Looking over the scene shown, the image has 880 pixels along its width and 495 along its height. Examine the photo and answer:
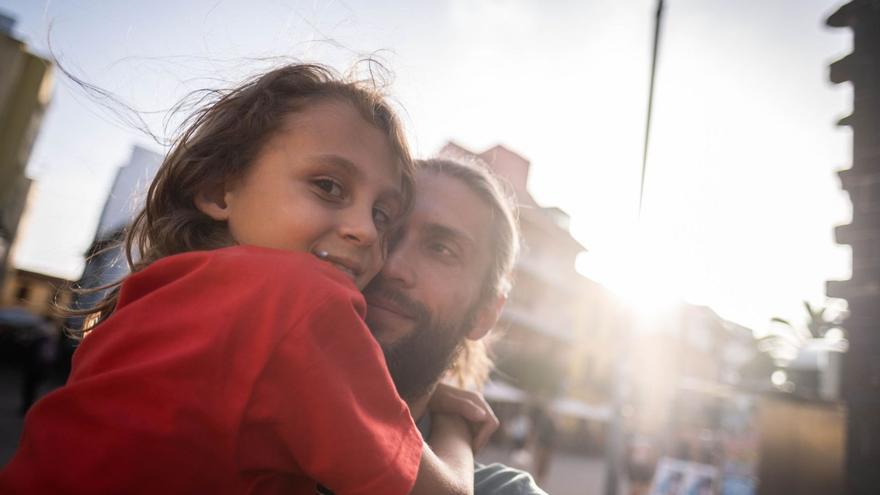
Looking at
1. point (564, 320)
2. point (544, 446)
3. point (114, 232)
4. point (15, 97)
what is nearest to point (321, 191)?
point (114, 232)

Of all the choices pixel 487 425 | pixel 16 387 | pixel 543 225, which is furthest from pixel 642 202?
pixel 543 225

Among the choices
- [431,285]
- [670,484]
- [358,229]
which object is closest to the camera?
[358,229]

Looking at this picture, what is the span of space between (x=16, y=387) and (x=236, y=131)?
1881 centimetres

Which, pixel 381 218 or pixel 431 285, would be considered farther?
pixel 431 285

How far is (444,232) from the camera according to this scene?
7.02ft

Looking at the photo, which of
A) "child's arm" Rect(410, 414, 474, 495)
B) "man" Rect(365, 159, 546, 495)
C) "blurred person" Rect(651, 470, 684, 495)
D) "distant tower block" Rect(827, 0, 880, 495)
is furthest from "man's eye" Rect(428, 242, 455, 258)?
"blurred person" Rect(651, 470, 684, 495)

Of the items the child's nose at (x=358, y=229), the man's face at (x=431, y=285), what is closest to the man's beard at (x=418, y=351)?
the man's face at (x=431, y=285)

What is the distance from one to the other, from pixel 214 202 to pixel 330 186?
42cm

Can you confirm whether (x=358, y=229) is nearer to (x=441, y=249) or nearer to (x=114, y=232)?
(x=441, y=249)

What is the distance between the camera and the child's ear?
4.81ft

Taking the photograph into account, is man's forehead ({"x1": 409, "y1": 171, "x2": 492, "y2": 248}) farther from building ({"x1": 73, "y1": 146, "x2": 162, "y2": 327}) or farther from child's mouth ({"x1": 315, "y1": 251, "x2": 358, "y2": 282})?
building ({"x1": 73, "y1": 146, "x2": 162, "y2": 327})

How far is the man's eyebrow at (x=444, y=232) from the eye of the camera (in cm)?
211

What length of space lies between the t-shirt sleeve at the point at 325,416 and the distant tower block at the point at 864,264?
16.0 ft

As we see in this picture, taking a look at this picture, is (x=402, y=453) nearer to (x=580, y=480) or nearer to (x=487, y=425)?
(x=487, y=425)
